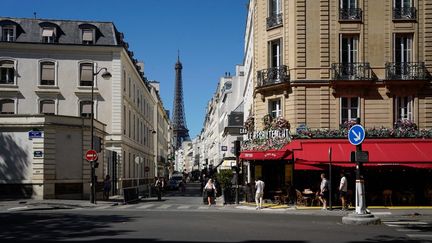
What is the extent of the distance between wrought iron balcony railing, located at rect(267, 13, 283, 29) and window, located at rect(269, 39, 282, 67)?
86 cm

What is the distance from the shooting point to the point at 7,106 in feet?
150

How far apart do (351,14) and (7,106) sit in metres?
28.2

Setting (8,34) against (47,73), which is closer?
(8,34)

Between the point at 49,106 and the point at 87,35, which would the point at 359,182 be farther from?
the point at 87,35

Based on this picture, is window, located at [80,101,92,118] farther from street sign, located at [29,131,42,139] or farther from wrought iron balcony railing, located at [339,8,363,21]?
wrought iron balcony railing, located at [339,8,363,21]

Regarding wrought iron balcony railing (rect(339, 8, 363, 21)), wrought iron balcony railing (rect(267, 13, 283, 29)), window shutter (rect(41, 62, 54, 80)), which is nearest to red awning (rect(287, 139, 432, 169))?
wrought iron balcony railing (rect(339, 8, 363, 21))

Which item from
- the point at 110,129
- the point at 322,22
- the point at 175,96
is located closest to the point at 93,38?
the point at 110,129

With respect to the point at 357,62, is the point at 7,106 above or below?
below

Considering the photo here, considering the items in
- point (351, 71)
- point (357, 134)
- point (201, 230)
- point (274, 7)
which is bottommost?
point (201, 230)

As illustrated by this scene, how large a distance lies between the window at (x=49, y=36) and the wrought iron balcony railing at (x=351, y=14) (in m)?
25.1

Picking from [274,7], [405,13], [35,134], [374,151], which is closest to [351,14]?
[405,13]

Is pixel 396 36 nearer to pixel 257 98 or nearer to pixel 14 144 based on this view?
pixel 257 98

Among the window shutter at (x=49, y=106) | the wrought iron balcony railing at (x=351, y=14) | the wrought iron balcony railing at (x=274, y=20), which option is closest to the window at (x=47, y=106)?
the window shutter at (x=49, y=106)

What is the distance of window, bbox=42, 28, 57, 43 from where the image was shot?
1815 inches
